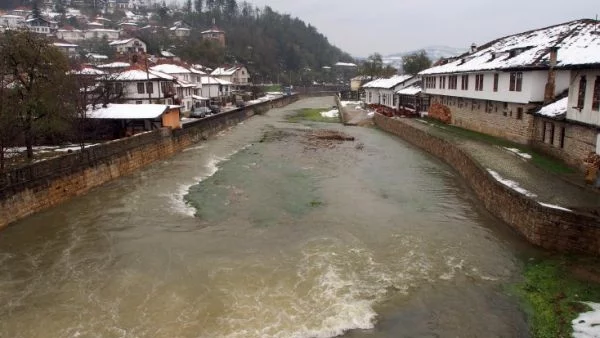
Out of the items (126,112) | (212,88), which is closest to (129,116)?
(126,112)

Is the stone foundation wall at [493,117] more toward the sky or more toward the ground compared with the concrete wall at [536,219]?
more toward the sky

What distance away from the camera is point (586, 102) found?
18344 mm

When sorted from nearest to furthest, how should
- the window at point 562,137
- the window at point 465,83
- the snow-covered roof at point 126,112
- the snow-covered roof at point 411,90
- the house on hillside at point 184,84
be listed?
the window at point 562,137, the snow-covered roof at point 126,112, the window at point 465,83, the snow-covered roof at point 411,90, the house on hillside at point 184,84

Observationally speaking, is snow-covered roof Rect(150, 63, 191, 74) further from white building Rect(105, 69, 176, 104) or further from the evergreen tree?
the evergreen tree

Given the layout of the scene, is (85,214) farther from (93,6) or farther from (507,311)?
(93,6)

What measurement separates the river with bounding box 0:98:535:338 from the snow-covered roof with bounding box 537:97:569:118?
19.4ft

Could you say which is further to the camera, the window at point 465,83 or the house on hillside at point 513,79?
the window at point 465,83

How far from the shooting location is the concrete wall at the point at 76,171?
16.7 m

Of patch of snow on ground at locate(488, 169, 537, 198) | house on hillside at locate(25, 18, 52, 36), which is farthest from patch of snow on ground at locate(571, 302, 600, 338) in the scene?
house on hillside at locate(25, 18, 52, 36)

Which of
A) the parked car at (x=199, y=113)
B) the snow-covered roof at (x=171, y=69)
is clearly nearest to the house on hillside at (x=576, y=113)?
the parked car at (x=199, y=113)

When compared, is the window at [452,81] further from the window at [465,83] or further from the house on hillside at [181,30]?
the house on hillside at [181,30]

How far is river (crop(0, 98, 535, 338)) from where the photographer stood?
10188 millimetres

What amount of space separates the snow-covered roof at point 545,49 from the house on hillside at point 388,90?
18283 mm

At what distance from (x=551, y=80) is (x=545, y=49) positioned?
2.93 metres
